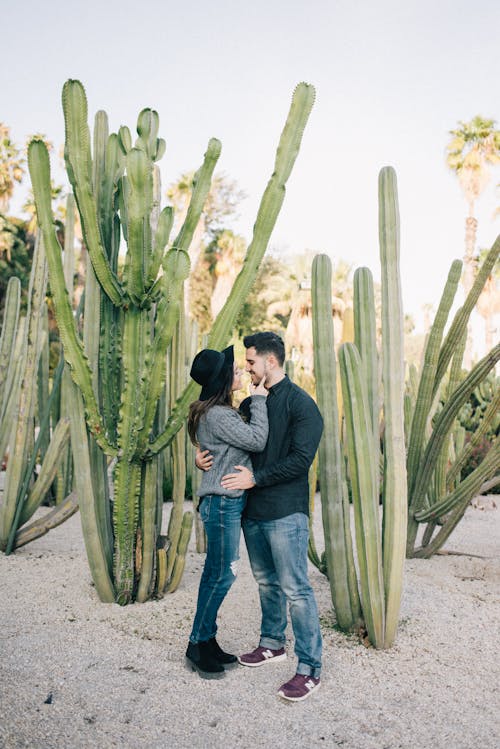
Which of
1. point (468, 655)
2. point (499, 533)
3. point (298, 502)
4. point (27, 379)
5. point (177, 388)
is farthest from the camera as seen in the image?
point (499, 533)

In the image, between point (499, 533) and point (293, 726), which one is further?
point (499, 533)

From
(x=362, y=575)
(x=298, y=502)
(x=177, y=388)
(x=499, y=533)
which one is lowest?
(x=499, y=533)

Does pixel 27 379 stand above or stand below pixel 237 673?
above

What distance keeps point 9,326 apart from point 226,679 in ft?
13.1

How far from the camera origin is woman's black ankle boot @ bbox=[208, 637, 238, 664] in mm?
3195

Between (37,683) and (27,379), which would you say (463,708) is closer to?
(37,683)

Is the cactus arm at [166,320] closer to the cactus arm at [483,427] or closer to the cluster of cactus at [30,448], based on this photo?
the cluster of cactus at [30,448]

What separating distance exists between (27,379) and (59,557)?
4.54 ft

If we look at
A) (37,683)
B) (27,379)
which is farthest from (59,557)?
(37,683)

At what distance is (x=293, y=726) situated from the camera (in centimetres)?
270

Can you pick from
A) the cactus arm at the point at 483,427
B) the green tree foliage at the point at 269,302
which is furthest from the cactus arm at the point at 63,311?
the green tree foliage at the point at 269,302

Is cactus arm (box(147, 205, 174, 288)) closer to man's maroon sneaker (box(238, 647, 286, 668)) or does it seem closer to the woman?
the woman

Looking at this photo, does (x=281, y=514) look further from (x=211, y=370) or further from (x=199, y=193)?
(x=199, y=193)

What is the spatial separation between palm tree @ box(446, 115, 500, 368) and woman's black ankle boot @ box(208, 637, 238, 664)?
76.6ft
